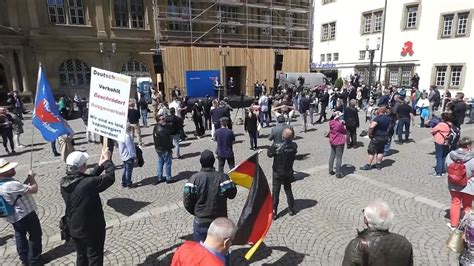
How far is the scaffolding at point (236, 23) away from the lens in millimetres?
28219

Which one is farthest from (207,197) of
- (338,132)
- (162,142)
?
(338,132)

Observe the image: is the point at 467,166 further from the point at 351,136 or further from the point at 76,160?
the point at 351,136

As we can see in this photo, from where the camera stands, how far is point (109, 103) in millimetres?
4945

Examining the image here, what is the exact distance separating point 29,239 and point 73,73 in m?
24.5

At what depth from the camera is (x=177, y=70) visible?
25781mm

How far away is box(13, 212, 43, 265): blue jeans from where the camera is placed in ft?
13.6

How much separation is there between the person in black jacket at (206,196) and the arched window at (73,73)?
83.8 ft

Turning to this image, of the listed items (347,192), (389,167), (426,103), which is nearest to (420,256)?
(347,192)

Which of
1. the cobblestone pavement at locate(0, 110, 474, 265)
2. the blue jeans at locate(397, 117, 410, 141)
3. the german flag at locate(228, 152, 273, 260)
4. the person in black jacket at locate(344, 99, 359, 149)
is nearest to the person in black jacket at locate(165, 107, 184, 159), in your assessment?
the cobblestone pavement at locate(0, 110, 474, 265)

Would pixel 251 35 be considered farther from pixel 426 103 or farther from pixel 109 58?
pixel 426 103

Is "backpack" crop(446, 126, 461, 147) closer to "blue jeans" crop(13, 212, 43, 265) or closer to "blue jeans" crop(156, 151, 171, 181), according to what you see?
"blue jeans" crop(156, 151, 171, 181)

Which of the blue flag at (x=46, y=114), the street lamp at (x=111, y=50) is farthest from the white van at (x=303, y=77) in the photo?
the blue flag at (x=46, y=114)

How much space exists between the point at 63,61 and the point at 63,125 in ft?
71.1

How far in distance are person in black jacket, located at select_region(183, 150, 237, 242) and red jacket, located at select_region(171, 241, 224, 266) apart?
1.38 meters
